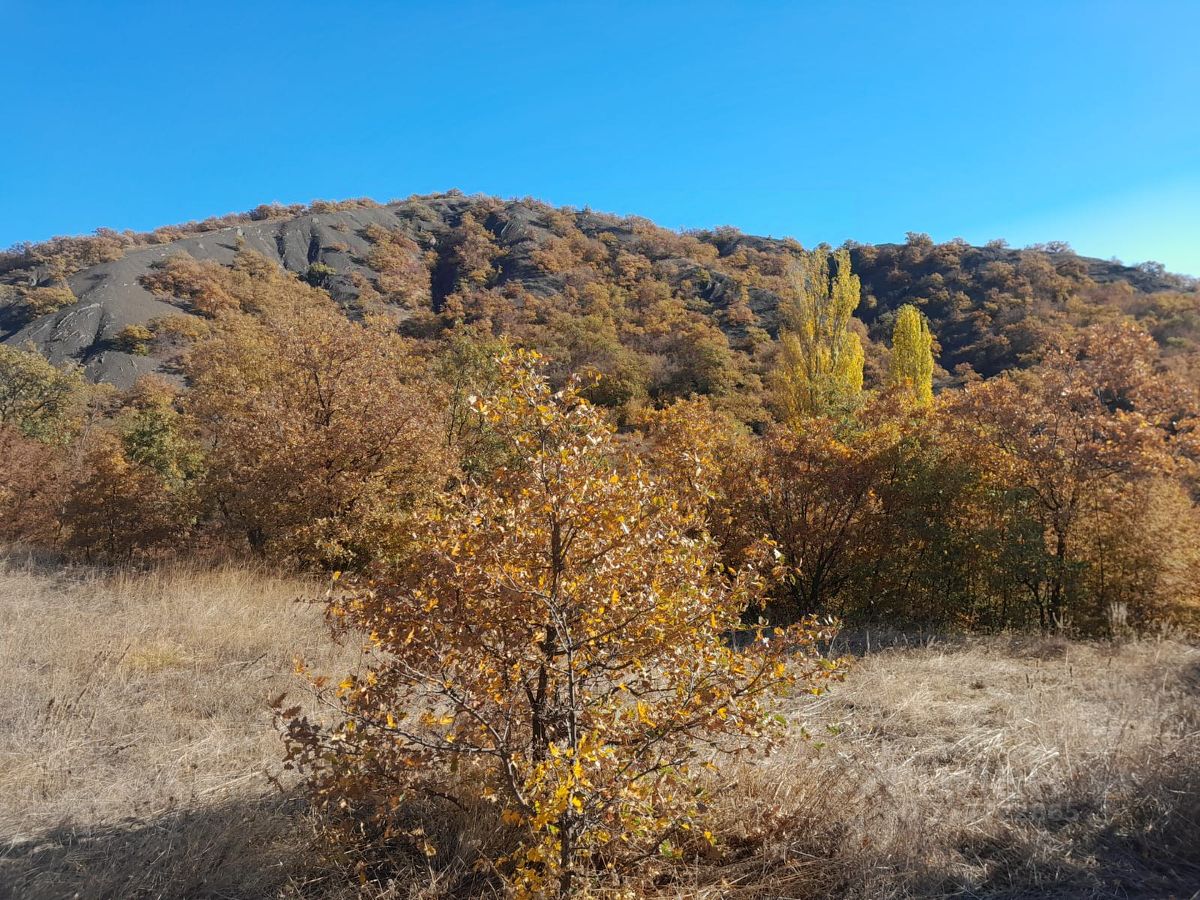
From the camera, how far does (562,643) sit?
247cm

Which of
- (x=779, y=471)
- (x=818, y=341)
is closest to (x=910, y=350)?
(x=818, y=341)

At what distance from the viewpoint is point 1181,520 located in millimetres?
7723

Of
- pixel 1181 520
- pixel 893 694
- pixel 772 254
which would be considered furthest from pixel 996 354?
pixel 893 694

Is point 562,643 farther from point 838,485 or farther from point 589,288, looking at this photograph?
point 589,288

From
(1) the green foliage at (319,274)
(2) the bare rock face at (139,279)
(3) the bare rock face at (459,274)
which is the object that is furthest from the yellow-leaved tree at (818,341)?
(1) the green foliage at (319,274)

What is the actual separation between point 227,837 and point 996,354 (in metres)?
41.0

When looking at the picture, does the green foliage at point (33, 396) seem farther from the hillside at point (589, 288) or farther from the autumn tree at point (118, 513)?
the hillside at point (589, 288)

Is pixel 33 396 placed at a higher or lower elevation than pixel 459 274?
lower

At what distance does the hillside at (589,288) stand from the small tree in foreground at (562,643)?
87.3 feet

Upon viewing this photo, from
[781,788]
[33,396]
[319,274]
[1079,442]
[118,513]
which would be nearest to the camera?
[781,788]

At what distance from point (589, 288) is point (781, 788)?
45.5 m

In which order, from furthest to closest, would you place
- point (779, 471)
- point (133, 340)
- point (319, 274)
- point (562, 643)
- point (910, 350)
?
point (319, 274)
point (133, 340)
point (910, 350)
point (779, 471)
point (562, 643)

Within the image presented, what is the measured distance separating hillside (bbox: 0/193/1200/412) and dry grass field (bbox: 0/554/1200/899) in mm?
24110

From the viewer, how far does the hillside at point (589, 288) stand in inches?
1346
